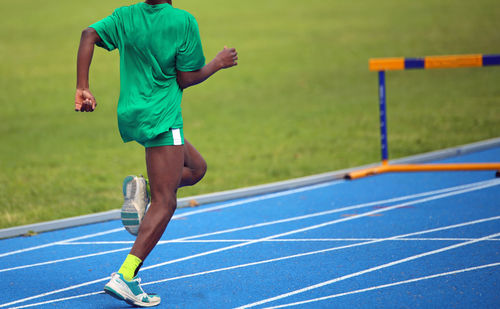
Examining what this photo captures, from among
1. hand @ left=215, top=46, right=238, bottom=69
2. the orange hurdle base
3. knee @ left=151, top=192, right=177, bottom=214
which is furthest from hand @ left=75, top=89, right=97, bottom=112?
the orange hurdle base

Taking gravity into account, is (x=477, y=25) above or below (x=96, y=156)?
above

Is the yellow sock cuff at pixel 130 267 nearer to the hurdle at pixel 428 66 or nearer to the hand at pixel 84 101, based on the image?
the hand at pixel 84 101

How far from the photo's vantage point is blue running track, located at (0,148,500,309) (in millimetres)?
5211

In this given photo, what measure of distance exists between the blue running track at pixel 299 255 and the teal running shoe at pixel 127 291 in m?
0.19

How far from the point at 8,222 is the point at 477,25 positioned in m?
26.8

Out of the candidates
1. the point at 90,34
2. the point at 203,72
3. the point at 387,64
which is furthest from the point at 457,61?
the point at 90,34

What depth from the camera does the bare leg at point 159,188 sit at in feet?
16.3

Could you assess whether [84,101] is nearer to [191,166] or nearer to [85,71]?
[85,71]

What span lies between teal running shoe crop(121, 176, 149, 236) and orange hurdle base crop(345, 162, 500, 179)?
5.22 metres

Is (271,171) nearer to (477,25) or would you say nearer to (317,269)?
(317,269)

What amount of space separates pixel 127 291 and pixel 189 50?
1.56m

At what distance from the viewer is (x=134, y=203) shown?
5098 mm

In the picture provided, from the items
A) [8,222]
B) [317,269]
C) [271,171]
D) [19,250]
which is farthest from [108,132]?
[317,269]

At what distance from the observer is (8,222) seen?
26.8 ft
